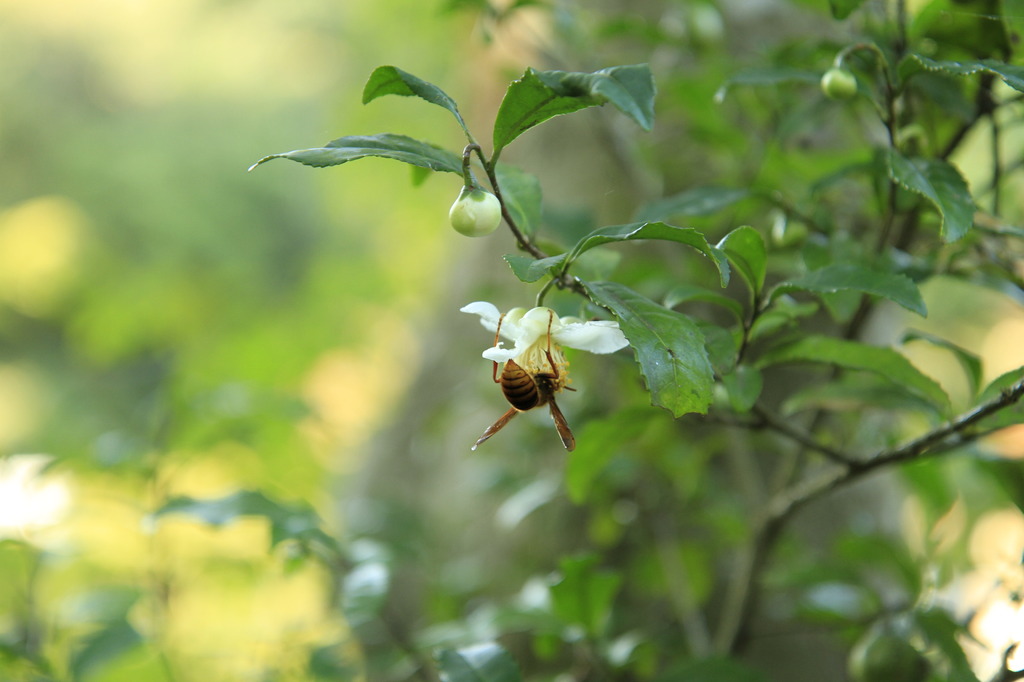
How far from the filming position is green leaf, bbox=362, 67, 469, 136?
13.2 inches

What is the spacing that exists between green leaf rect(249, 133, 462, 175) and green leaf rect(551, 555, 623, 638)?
1.09 ft

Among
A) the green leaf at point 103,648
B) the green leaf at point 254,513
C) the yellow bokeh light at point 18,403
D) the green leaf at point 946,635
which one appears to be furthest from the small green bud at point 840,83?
the yellow bokeh light at point 18,403

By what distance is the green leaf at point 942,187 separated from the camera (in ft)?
1.25

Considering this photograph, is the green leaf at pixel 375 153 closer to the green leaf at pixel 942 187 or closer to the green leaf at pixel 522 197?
the green leaf at pixel 522 197

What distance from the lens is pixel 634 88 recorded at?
327 mm

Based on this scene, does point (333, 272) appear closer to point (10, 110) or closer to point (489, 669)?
point (489, 669)

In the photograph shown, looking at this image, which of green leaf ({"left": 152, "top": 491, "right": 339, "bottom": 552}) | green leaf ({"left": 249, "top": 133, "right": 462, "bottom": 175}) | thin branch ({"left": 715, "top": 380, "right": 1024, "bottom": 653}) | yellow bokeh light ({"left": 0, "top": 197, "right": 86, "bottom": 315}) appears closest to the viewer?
green leaf ({"left": 249, "top": 133, "right": 462, "bottom": 175})

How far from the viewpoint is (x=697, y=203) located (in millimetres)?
496

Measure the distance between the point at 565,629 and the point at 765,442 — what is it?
0.96 ft

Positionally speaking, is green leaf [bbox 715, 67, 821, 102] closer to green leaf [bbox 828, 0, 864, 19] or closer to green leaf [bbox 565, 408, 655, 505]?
green leaf [bbox 828, 0, 864, 19]

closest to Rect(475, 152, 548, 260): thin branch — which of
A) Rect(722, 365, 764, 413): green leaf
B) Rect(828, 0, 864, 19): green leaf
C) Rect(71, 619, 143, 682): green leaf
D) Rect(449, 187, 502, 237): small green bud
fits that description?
Rect(449, 187, 502, 237): small green bud

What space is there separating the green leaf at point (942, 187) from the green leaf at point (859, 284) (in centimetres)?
3

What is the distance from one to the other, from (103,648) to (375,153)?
0.53 m

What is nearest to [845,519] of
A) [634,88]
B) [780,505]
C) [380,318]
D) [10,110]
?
[780,505]
